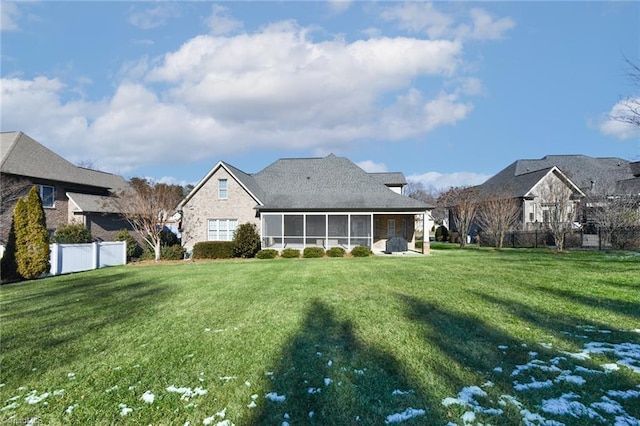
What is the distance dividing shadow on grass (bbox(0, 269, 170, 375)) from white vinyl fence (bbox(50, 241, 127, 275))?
3.29 metres

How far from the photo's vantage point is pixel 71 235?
2106 cm

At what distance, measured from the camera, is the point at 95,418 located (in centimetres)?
364

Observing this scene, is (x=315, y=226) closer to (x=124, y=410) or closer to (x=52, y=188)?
(x=52, y=188)

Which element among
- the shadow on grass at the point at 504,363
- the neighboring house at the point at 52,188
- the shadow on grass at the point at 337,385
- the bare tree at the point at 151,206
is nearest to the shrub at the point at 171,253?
the bare tree at the point at 151,206

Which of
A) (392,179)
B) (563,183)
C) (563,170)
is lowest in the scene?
(563,183)

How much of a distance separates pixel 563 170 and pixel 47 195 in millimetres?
44547

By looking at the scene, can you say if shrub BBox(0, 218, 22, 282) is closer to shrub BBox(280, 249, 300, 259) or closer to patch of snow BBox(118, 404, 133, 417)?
shrub BBox(280, 249, 300, 259)

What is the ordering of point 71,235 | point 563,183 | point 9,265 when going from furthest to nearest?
point 563,183 → point 71,235 → point 9,265

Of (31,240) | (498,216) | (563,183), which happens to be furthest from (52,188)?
(563,183)

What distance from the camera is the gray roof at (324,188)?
23.6 meters

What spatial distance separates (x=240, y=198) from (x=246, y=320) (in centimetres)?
1862

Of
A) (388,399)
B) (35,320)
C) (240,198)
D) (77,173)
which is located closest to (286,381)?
(388,399)

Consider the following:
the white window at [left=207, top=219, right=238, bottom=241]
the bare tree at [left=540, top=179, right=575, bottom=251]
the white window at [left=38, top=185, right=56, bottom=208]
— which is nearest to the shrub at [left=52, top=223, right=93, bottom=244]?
the white window at [left=38, top=185, right=56, bottom=208]

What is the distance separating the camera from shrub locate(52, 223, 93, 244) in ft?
68.1
